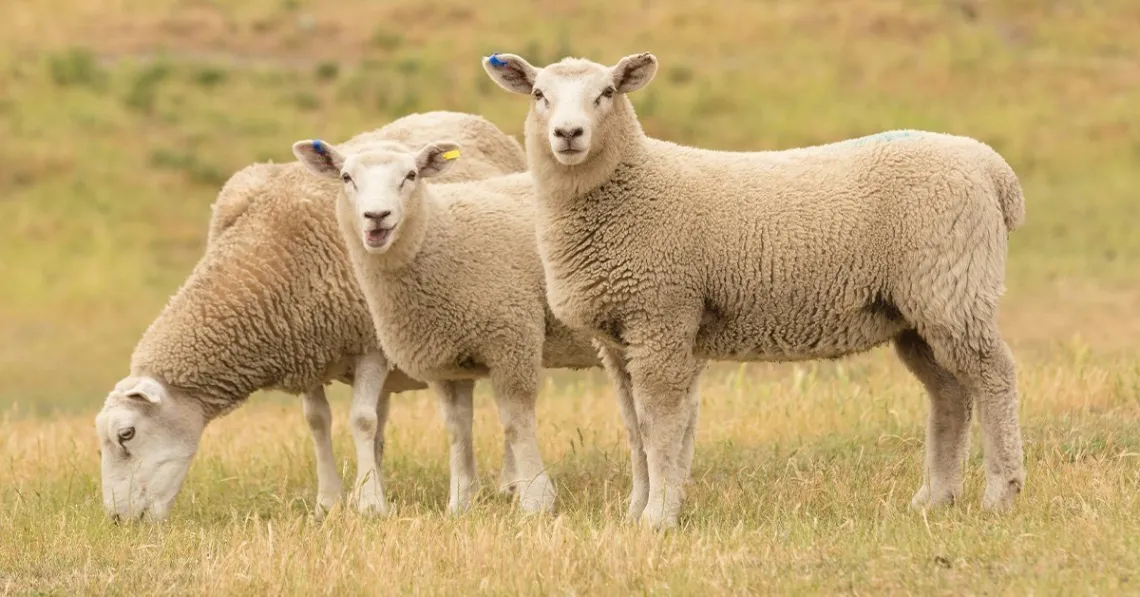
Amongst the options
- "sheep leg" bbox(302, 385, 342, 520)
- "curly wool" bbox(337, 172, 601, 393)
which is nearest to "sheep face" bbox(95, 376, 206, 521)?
"sheep leg" bbox(302, 385, 342, 520)

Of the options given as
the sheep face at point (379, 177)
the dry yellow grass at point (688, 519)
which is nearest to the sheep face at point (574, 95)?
the sheep face at point (379, 177)

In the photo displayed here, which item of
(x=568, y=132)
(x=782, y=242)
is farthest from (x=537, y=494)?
(x=568, y=132)

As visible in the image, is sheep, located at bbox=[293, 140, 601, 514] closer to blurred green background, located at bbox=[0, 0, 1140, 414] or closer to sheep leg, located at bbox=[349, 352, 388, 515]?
sheep leg, located at bbox=[349, 352, 388, 515]

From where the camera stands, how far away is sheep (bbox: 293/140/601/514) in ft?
27.1

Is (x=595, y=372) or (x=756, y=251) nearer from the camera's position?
(x=756, y=251)

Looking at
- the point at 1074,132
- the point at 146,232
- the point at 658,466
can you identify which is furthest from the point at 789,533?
the point at 1074,132

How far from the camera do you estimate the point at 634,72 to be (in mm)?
7527

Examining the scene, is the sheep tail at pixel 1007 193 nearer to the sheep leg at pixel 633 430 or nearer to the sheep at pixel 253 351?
the sheep leg at pixel 633 430

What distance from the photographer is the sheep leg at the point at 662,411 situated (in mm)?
7352

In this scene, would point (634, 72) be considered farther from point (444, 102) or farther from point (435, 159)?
point (444, 102)

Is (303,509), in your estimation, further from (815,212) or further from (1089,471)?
(1089,471)

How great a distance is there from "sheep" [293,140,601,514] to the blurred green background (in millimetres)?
7392

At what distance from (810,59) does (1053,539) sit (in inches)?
899

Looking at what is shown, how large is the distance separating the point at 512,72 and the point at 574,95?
0.47m
